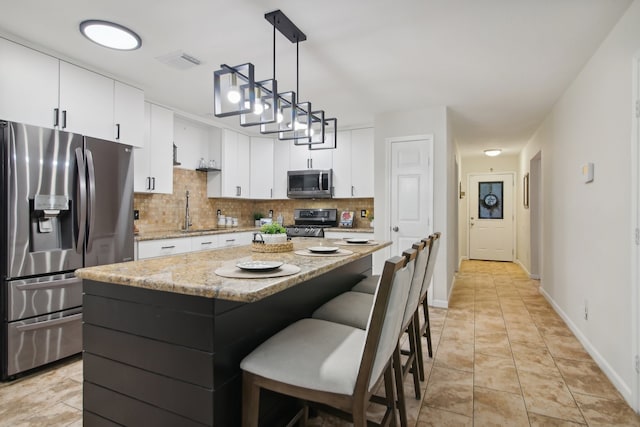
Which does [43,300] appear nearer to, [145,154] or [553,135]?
[145,154]

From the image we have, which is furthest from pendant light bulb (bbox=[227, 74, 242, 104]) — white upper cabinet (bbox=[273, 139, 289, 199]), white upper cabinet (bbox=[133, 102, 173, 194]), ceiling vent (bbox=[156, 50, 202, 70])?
white upper cabinet (bbox=[273, 139, 289, 199])

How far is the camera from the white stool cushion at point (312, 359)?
1.14 meters

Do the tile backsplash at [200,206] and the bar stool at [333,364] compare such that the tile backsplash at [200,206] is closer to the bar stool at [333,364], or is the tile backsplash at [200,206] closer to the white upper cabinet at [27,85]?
the white upper cabinet at [27,85]

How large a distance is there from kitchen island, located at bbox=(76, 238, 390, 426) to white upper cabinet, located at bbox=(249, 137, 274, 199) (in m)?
3.75

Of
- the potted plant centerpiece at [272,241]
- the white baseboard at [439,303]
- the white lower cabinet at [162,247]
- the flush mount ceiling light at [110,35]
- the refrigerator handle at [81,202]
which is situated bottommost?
the white baseboard at [439,303]

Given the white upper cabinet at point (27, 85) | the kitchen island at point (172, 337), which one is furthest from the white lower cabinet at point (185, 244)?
the kitchen island at point (172, 337)

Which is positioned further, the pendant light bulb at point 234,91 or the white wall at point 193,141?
the white wall at point 193,141

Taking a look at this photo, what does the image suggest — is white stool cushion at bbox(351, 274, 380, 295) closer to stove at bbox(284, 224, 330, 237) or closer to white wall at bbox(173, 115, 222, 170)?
stove at bbox(284, 224, 330, 237)

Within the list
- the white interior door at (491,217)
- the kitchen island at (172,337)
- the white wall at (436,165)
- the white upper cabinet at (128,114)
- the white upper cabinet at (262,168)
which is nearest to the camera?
the kitchen island at (172,337)

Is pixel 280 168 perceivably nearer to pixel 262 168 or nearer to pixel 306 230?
pixel 262 168

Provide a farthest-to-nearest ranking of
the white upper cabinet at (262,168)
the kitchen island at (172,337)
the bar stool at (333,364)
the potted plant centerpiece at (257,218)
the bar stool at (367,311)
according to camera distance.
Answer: the potted plant centerpiece at (257,218) → the white upper cabinet at (262,168) → the bar stool at (367,311) → the kitchen island at (172,337) → the bar stool at (333,364)

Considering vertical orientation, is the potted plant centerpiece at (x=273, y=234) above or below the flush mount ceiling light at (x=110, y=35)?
below

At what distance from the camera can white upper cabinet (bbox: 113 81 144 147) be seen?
3.11m

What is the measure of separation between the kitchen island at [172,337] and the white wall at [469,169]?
23.4ft
